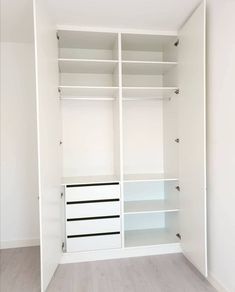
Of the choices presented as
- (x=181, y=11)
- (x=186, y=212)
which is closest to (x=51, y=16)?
(x=181, y=11)

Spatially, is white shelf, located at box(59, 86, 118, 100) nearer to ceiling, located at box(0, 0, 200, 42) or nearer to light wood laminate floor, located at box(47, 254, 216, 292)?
ceiling, located at box(0, 0, 200, 42)

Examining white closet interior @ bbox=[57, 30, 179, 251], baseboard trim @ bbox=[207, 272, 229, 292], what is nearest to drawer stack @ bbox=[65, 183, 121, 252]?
white closet interior @ bbox=[57, 30, 179, 251]

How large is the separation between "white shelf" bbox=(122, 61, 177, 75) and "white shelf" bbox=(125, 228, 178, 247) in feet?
6.20

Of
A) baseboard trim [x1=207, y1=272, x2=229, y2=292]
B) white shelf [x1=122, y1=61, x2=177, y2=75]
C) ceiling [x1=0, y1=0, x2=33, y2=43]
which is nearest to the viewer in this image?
→ baseboard trim [x1=207, y1=272, x2=229, y2=292]

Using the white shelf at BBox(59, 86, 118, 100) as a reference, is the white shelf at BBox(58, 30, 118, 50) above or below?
above

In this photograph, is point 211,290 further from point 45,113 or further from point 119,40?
point 119,40

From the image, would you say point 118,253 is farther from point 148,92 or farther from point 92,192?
point 148,92

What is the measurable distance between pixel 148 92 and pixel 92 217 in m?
1.50

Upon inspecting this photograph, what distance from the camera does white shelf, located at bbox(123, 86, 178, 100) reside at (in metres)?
2.61

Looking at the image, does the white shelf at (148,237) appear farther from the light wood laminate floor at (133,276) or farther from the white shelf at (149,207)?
the white shelf at (149,207)

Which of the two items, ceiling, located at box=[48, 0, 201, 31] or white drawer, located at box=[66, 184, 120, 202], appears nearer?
ceiling, located at box=[48, 0, 201, 31]

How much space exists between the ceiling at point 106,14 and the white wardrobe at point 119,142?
10 cm

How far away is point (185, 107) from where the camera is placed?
2.43 metres

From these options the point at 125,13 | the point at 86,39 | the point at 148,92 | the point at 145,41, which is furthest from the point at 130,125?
the point at 125,13
